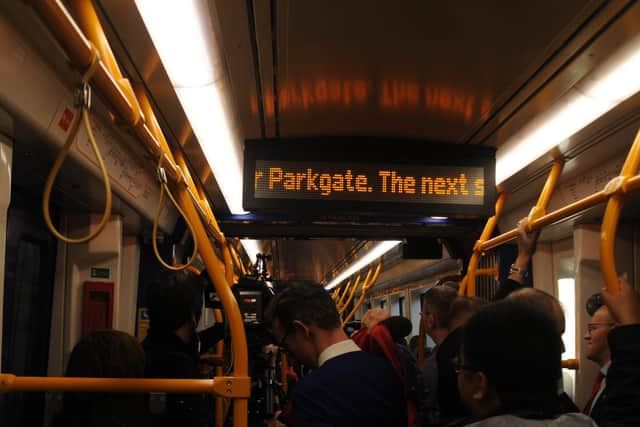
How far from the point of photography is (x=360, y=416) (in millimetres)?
1870

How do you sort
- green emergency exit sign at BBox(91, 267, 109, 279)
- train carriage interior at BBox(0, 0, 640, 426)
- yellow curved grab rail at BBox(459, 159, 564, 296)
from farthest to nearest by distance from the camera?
green emergency exit sign at BBox(91, 267, 109, 279) → yellow curved grab rail at BBox(459, 159, 564, 296) → train carriage interior at BBox(0, 0, 640, 426)

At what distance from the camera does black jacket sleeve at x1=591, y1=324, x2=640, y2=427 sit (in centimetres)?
148

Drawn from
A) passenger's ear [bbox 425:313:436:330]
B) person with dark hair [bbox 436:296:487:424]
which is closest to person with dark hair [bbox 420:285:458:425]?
passenger's ear [bbox 425:313:436:330]

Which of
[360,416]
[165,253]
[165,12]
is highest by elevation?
[165,12]

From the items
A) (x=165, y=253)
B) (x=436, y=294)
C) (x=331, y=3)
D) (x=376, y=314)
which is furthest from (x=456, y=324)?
(x=165, y=253)

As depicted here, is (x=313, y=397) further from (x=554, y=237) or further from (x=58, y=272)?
(x=554, y=237)

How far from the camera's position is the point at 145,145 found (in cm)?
192

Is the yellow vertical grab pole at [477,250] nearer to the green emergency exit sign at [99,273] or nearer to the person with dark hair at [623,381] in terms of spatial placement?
the person with dark hair at [623,381]

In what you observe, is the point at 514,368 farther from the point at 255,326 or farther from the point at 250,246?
the point at 250,246

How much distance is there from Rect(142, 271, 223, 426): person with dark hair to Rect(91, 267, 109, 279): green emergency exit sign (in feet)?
4.05

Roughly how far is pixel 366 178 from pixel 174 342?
1360 millimetres

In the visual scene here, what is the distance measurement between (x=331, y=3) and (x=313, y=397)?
3.88ft

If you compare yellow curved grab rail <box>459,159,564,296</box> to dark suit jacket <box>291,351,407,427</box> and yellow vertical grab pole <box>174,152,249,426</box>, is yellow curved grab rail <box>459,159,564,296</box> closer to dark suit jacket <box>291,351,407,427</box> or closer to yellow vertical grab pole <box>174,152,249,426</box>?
dark suit jacket <box>291,351,407,427</box>

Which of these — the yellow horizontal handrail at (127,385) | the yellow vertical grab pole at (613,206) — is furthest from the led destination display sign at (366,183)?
the yellow horizontal handrail at (127,385)
